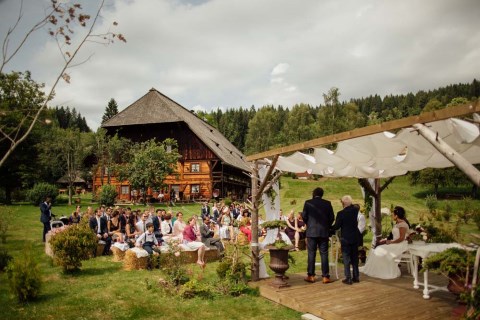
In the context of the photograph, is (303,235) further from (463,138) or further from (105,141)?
(105,141)

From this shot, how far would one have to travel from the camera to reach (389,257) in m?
7.75

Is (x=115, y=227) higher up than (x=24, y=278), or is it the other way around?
(x=115, y=227)

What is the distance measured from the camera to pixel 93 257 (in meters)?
11.2

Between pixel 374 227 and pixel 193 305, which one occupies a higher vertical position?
pixel 374 227

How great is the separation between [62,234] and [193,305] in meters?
4.42

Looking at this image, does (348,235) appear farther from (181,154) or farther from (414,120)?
(181,154)

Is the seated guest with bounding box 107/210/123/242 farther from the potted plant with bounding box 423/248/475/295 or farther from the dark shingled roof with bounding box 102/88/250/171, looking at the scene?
the dark shingled roof with bounding box 102/88/250/171

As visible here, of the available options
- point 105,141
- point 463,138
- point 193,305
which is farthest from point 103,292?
point 105,141

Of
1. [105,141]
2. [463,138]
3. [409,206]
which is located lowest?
[409,206]

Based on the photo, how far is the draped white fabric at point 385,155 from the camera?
5.67 m

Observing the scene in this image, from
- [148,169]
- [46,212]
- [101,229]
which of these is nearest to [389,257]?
[101,229]

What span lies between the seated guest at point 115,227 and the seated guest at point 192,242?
8.81 feet

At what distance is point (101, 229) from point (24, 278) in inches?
209

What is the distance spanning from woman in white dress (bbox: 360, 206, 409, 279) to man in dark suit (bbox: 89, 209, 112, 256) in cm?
834
